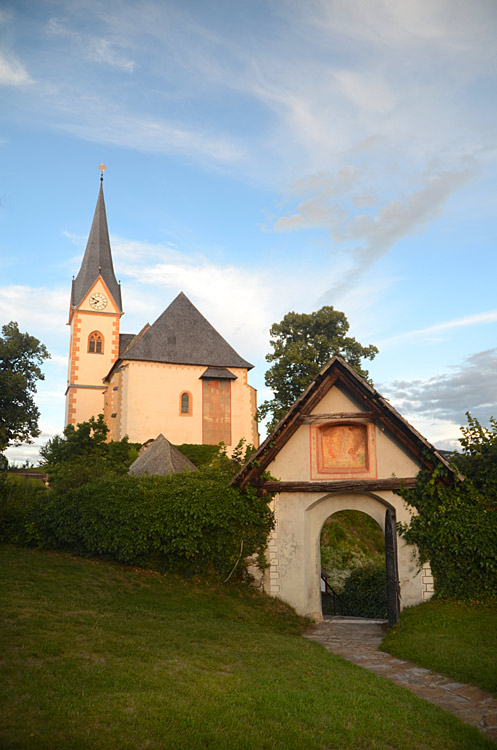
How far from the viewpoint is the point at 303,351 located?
129 feet

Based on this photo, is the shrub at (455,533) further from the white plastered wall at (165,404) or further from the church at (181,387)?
the white plastered wall at (165,404)

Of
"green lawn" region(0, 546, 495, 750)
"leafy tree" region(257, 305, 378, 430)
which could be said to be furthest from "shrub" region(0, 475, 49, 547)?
"leafy tree" region(257, 305, 378, 430)

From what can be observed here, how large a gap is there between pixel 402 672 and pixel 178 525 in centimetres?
686

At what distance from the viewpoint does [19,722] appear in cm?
548

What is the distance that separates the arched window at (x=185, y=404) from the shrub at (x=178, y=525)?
28.1 m

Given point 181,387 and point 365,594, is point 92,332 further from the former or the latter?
point 365,594

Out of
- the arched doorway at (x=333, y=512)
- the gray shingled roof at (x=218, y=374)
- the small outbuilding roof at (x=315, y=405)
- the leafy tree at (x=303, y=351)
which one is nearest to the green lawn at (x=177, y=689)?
the arched doorway at (x=333, y=512)

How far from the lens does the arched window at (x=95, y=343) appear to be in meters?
53.3

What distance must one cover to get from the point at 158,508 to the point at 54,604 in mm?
4790

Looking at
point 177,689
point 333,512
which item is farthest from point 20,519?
point 177,689

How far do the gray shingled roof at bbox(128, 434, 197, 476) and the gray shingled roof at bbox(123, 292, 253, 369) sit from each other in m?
22.7

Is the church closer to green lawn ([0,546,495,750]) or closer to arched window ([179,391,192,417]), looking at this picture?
arched window ([179,391,192,417])

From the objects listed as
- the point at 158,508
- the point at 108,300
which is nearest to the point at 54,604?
the point at 158,508

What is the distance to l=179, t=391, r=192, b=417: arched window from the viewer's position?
4397 centimetres
